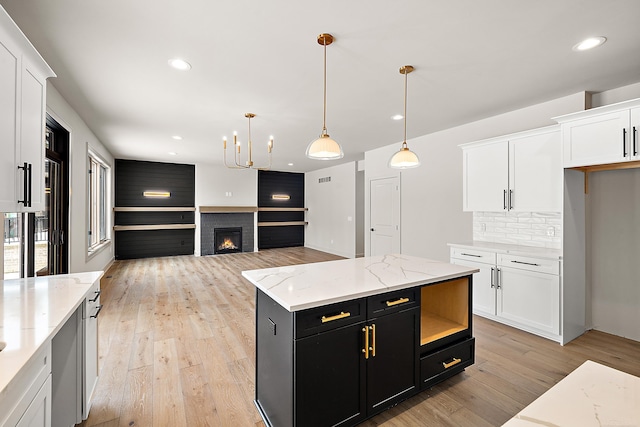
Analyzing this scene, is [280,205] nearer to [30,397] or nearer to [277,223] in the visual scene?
[277,223]

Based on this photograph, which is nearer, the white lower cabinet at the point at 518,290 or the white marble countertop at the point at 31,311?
the white marble countertop at the point at 31,311

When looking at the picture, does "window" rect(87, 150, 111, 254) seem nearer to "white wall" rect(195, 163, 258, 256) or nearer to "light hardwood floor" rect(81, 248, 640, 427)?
"light hardwood floor" rect(81, 248, 640, 427)

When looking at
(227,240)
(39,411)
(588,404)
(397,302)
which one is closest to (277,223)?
(227,240)

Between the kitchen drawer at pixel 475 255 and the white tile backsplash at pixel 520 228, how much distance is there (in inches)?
23.2

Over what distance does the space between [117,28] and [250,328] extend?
309 cm

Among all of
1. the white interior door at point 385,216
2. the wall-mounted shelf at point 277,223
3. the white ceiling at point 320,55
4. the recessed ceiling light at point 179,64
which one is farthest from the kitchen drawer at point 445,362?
the wall-mounted shelf at point 277,223

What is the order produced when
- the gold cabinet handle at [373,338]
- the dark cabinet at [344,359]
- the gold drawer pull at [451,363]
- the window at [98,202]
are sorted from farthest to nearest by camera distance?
1. the window at [98,202]
2. the gold drawer pull at [451,363]
3. the gold cabinet handle at [373,338]
4. the dark cabinet at [344,359]

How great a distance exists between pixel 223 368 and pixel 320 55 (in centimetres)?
289

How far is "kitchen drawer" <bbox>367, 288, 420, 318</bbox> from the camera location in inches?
72.0

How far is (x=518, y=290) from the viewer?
10.8ft

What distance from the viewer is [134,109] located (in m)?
3.89

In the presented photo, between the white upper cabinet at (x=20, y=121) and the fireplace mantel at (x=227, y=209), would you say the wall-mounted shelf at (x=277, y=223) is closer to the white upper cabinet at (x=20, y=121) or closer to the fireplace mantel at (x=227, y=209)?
the fireplace mantel at (x=227, y=209)

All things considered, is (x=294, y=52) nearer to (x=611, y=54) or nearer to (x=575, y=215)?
(x=611, y=54)

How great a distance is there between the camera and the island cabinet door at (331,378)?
5.17 ft
